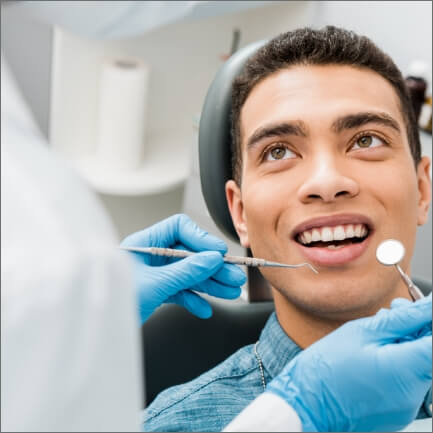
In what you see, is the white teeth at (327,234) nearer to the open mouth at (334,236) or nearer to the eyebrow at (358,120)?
the open mouth at (334,236)

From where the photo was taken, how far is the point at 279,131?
1383mm

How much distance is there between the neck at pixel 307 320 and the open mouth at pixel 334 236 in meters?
0.13

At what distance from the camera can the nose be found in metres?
1.28

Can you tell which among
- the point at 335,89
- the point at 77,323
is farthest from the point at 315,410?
the point at 335,89

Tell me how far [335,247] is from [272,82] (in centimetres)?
39

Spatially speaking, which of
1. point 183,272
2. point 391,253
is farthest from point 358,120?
point 183,272

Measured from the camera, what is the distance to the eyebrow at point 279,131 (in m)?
1.36

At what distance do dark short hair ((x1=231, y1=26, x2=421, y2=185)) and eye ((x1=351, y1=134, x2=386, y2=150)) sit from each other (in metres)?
0.12

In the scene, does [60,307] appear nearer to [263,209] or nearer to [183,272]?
[183,272]

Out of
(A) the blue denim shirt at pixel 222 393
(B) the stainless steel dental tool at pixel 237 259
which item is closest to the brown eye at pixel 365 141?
(B) the stainless steel dental tool at pixel 237 259

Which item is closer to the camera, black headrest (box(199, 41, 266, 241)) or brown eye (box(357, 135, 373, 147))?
brown eye (box(357, 135, 373, 147))

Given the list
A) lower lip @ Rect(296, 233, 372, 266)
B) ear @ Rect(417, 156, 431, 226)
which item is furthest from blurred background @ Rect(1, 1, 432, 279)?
lower lip @ Rect(296, 233, 372, 266)

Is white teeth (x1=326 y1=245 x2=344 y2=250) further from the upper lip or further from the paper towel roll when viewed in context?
Result: the paper towel roll

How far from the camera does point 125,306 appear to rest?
581mm
